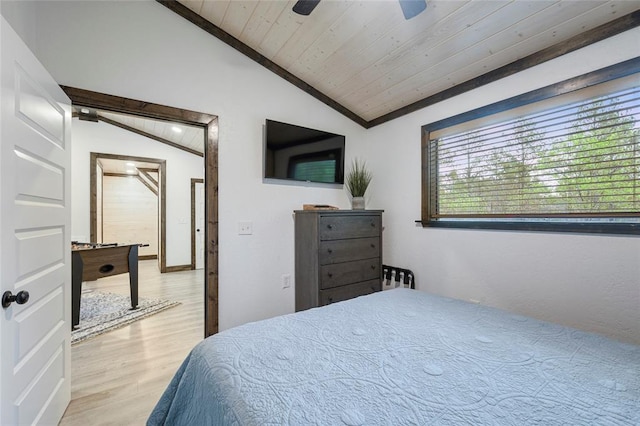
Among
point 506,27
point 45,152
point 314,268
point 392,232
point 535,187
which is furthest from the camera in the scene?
point 392,232

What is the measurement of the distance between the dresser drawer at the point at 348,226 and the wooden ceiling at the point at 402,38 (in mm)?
1166

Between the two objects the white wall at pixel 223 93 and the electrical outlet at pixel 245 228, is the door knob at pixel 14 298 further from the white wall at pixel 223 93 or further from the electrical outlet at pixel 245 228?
the electrical outlet at pixel 245 228

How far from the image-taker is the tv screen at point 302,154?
8.41 feet

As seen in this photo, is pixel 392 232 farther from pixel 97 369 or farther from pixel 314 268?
pixel 97 369

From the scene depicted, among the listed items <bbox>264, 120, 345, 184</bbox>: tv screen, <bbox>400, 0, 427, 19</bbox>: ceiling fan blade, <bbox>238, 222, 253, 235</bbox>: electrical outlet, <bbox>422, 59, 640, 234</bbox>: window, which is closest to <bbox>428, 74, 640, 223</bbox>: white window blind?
<bbox>422, 59, 640, 234</bbox>: window

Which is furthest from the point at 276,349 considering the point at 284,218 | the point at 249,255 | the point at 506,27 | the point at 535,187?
the point at 506,27

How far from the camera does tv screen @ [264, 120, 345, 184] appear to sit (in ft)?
8.41

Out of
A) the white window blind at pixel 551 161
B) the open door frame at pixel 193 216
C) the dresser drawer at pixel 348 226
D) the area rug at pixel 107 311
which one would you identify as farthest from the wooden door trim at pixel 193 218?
the white window blind at pixel 551 161

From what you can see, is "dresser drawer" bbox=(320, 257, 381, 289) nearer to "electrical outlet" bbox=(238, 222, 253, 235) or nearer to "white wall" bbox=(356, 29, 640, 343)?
"white wall" bbox=(356, 29, 640, 343)

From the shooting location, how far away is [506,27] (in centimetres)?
174

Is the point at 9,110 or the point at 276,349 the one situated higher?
the point at 9,110

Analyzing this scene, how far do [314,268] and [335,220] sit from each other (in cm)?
47

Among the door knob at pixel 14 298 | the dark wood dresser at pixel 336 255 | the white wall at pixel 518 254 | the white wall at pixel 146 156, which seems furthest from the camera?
the white wall at pixel 146 156

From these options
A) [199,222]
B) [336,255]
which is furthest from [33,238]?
[199,222]
